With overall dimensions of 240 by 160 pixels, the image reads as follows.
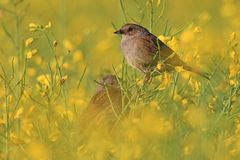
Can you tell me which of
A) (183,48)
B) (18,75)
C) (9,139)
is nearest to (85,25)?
(18,75)

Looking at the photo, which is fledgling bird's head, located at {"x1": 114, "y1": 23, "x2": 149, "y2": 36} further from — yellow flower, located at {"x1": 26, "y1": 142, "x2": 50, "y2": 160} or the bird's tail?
yellow flower, located at {"x1": 26, "y1": 142, "x2": 50, "y2": 160}

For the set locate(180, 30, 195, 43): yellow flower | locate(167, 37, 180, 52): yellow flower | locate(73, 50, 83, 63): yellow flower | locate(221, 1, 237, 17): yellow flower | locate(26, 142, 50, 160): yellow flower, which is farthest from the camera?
locate(221, 1, 237, 17): yellow flower

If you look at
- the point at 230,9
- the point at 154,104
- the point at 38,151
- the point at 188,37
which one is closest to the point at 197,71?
the point at 188,37

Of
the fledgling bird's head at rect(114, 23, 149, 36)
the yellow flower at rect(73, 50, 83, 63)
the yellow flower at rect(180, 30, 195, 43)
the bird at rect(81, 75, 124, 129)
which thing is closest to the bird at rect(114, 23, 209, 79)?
the fledgling bird's head at rect(114, 23, 149, 36)

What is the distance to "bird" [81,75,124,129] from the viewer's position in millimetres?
7551

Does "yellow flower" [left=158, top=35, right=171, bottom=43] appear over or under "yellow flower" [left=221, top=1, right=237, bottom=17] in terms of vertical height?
over

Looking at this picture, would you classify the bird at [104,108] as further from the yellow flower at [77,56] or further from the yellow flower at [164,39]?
the yellow flower at [77,56]

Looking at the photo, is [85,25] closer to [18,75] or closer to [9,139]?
[18,75]

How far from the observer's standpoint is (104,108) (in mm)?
8008

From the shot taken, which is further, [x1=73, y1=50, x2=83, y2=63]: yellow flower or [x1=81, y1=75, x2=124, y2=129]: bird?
[x1=73, y1=50, x2=83, y2=63]: yellow flower

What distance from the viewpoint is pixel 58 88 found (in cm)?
761

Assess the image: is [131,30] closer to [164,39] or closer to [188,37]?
[188,37]

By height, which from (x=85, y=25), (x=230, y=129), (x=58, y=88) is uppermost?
(x=58, y=88)

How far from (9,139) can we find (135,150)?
102 cm
